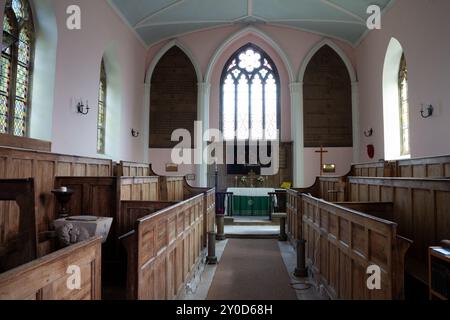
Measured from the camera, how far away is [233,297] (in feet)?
10.7

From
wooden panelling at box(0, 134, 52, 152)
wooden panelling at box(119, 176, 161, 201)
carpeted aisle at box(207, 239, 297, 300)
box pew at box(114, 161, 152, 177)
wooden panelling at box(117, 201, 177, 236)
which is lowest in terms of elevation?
carpeted aisle at box(207, 239, 297, 300)

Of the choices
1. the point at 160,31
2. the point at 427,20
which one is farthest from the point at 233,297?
the point at 160,31

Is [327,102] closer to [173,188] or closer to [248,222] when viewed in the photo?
[248,222]

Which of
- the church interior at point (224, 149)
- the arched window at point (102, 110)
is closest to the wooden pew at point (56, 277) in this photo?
the church interior at point (224, 149)

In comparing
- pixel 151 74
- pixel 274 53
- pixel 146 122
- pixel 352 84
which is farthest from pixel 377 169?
pixel 151 74

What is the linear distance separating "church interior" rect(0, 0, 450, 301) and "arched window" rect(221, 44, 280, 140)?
59mm

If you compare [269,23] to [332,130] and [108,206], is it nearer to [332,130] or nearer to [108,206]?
[332,130]

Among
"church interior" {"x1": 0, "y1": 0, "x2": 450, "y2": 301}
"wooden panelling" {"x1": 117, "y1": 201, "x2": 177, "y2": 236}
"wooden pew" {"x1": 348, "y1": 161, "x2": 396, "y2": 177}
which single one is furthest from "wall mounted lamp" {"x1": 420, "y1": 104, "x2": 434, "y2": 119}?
"wooden panelling" {"x1": 117, "y1": 201, "x2": 177, "y2": 236}

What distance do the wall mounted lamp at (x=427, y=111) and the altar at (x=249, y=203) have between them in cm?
374

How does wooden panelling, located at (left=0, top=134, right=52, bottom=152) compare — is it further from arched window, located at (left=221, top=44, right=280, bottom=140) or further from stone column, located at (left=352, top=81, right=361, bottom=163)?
stone column, located at (left=352, top=81, right=361, bottom=163)

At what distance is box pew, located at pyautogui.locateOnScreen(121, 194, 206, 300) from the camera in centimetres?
193

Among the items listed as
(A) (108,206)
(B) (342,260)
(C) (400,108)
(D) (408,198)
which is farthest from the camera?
(C) (400,108)

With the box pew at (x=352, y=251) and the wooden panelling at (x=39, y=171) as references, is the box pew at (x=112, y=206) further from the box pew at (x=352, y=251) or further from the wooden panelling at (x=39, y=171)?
the box pew at (x=352, y=251)

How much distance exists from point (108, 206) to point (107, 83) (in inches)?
188
